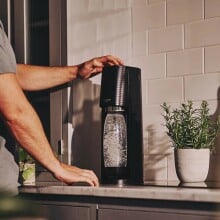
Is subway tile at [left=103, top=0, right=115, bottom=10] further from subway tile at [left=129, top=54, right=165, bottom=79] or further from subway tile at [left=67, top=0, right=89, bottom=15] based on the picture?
subway tile at [left=129, top=54, right=165, bottom=79]

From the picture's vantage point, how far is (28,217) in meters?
0.12

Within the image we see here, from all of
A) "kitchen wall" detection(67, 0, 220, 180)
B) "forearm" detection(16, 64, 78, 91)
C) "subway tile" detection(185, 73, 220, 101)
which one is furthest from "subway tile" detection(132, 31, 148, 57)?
"forearm" detection(16, 64, 78, 91)

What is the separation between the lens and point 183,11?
153 centimetres

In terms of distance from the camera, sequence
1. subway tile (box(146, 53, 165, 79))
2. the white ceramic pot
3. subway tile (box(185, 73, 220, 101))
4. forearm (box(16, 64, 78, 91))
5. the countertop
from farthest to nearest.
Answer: subway tile (box(146, 53, 165, 79))
subway tile (box(185, 73, 220, 101))
forearm (box(16, 64, 78, 91))
the white ceramic pot
the countertop

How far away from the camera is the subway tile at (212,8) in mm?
1458

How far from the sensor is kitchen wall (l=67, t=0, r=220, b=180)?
1.39 metres

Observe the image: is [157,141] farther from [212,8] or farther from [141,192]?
[141,192]

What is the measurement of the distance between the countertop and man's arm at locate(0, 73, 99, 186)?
0.03m

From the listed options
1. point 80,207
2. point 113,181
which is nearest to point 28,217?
point 80,207

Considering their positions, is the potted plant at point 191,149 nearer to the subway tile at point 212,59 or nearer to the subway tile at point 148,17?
the subway tile at point 212,59

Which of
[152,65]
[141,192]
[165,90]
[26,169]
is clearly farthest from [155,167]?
[141,192]

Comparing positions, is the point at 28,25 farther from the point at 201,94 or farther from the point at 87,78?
the point at 201,94

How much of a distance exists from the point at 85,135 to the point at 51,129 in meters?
0.13

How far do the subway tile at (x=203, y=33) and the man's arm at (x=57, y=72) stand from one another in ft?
1.15
